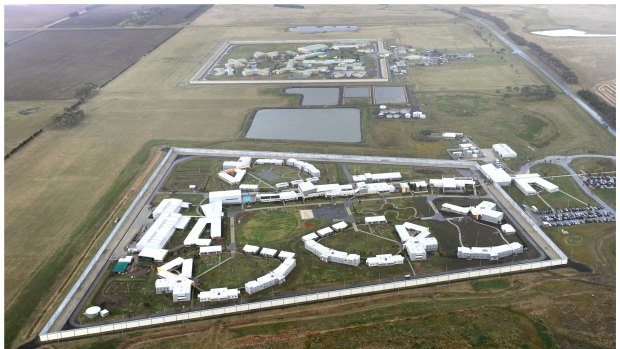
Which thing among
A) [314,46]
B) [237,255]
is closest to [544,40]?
[314,46]

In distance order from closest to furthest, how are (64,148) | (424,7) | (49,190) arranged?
1. (49,190)
2. (64,148)
3. (424,7)

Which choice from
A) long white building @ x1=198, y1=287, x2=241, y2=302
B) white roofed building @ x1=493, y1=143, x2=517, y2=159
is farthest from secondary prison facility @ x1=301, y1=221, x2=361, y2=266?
white roofed building @ x1=493, y1=143, x2=517, y2=159

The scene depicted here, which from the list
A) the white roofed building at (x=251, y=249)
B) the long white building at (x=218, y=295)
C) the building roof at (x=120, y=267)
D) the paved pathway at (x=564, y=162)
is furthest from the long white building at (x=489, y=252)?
the building roof at (x=120, y=267)

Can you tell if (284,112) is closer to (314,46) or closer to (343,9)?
(314,46)

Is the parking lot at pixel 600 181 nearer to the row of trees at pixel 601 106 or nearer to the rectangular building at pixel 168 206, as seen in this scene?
the row of trees at pixel 601 106

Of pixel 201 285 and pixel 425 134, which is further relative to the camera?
pixel 425 134

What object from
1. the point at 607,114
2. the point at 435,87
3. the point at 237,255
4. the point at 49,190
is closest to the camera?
the point at 237,255

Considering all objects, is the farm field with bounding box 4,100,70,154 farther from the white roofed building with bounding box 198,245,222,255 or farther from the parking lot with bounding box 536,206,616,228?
the parking lot with bounding box 536,206,616,228
